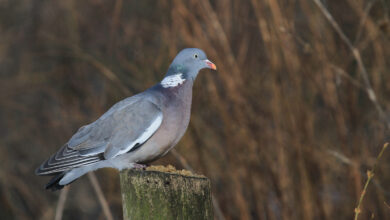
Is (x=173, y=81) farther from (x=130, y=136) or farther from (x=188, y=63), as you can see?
(x=130, y=136)

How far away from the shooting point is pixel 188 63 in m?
3.14

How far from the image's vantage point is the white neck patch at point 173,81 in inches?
120

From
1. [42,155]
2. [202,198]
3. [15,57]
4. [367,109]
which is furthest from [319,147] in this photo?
[15,57]

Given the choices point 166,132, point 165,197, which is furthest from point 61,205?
point 165,197

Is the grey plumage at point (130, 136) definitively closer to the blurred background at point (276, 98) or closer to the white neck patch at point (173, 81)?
the white neck patch at point (173, 81)

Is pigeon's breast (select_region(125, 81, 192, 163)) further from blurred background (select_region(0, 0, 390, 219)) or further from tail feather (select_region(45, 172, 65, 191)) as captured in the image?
blurred background (select_region(0, 0, 390, 219))

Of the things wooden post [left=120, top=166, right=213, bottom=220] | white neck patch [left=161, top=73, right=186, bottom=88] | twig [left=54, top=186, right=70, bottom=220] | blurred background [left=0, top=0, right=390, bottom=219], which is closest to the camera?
wooden post [left=120, top=166, right=213, bottom=220]

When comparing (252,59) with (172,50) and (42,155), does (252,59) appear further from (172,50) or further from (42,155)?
(42,155)

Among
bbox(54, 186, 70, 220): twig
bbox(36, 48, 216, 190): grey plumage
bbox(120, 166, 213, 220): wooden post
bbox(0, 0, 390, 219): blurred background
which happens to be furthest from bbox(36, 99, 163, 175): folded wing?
bbox(0, 0, 390, 219): blurred background

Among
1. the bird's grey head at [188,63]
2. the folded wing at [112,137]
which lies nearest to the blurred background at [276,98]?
the bird's grey head at [188,63]

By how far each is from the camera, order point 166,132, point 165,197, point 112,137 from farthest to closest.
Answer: point 112,137 < point 166,132 < point 165,197

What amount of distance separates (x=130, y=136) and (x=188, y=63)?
52 centimetres

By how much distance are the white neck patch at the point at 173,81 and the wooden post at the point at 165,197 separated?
955 mm

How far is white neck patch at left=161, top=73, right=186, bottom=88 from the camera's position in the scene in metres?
3.04
